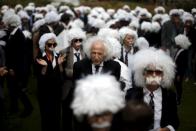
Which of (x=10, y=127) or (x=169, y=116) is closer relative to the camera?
(x=169, y=116)

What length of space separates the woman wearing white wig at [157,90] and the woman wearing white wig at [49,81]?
112 inches

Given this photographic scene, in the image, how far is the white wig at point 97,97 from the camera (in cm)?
398

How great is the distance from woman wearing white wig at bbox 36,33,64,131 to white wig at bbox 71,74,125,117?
14.4ft

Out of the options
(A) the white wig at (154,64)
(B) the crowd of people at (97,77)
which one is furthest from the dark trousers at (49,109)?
(A) the white wig at (154,64)

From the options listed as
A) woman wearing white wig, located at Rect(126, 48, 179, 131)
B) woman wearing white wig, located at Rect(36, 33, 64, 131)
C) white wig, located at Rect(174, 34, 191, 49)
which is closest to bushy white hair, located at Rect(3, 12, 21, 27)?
woman wearing white wig, located at Rect(36, 33, 64, 131)

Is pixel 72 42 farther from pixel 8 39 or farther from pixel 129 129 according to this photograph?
pixel 129 129

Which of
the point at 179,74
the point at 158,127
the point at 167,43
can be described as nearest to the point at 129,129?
the point at 158,127

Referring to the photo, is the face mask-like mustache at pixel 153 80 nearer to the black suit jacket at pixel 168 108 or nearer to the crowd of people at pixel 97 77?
the crowd of people at pixel 97 77

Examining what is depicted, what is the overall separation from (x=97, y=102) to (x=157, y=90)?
185 cm

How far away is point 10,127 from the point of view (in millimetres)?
10273

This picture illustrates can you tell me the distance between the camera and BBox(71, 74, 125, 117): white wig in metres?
3.98

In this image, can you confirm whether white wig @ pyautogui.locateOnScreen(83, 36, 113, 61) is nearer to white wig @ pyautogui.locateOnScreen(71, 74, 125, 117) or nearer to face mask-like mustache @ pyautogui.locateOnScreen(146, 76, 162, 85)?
face mask-like mustache @ pyautogui.locateOnScreen(146, 76, 162, 85)

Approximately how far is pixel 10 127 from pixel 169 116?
5339 millimetres

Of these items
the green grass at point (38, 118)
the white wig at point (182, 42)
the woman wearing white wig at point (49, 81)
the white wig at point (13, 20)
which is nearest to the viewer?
the woman wearing white wig at point (49, 81)
